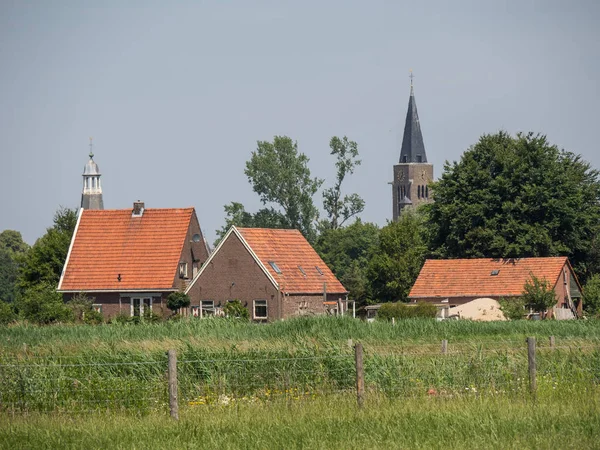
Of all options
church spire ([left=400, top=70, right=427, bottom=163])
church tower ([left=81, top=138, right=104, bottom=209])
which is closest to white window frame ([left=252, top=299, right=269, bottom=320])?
church tower ([left=81, top=138, right=104, bottom=209])

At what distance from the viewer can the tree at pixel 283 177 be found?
104m

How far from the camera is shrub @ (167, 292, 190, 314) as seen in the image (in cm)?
6034

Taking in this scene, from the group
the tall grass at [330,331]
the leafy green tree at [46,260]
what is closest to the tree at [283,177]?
the leafy green tree at [46,260]

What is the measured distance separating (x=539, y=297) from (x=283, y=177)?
5055 cm

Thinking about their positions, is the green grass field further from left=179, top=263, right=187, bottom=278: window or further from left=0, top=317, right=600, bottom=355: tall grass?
left=179, top=263, right=187, bottom=278: window

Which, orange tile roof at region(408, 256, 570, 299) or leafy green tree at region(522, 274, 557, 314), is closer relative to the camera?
leafy green tree at region(522, 274, 557, 314)

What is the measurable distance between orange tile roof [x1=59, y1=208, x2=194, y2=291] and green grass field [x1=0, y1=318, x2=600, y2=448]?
38109 millimetres

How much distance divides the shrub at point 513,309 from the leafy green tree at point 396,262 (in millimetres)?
24662

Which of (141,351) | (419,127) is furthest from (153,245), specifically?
(419,127)

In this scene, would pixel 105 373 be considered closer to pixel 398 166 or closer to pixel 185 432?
pixel 185 432

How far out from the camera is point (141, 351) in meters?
22.4

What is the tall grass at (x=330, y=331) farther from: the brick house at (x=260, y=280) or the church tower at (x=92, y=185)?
the church tower at (x=92, y=185)

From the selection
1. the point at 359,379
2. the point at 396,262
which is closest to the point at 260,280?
the point at 396,262

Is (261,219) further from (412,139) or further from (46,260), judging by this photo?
(412,139)
